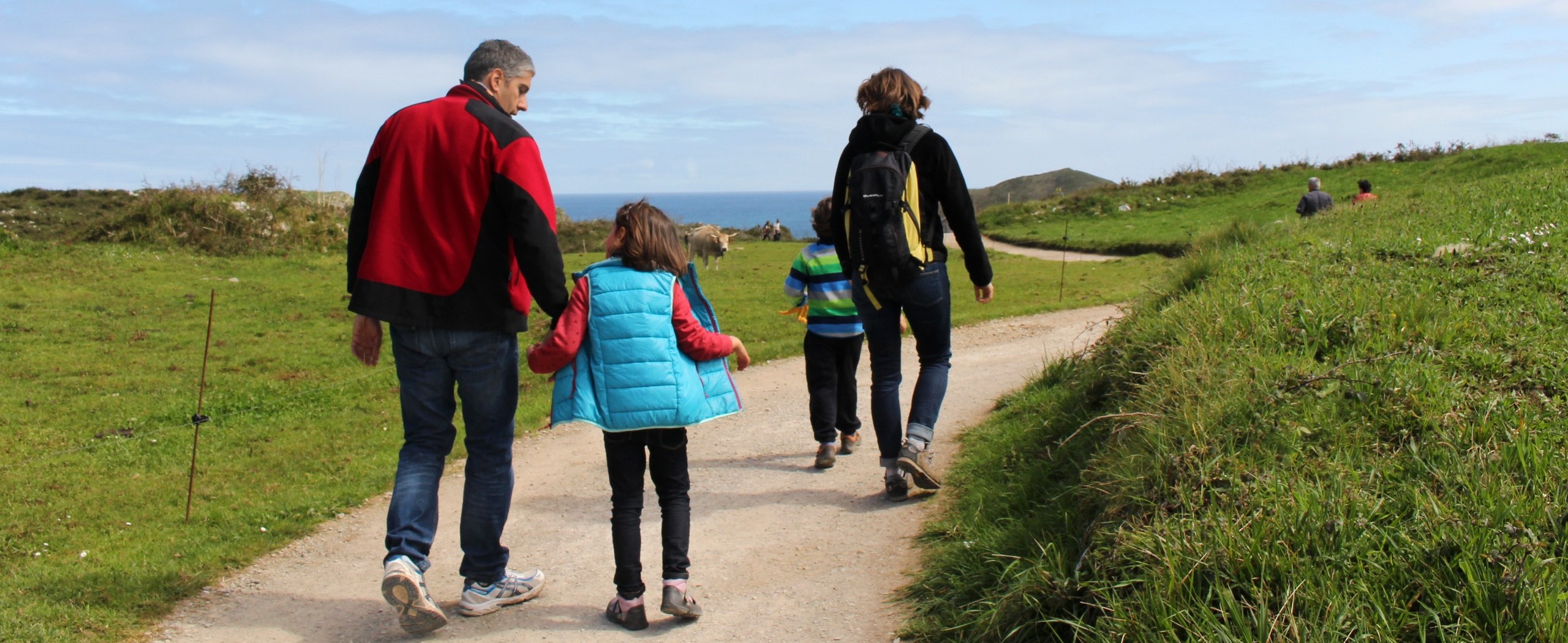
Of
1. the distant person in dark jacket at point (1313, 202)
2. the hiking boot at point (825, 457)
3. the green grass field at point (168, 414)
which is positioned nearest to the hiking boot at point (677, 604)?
the green grass field at point (168, 414)

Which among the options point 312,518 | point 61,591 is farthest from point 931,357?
point 61,591

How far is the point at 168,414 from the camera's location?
9508 mm

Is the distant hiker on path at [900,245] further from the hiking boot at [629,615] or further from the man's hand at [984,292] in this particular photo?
the hiking boot at [629,615]

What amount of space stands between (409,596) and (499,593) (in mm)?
528

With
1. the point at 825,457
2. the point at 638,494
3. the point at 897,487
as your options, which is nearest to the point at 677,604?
the point at 638,494

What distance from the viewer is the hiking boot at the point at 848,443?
7.06m

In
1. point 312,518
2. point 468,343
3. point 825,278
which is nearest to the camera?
point 468,343

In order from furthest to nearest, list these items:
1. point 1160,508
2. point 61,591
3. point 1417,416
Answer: point 61,591, point 1417,416, point 1160,508

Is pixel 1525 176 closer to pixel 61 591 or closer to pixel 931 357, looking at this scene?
pixel 931 357

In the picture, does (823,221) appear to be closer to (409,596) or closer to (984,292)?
(984,292)

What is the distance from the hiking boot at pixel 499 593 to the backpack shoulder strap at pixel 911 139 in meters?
2.52

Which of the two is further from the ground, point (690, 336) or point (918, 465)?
point (690, 336)

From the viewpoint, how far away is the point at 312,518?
6203 mm

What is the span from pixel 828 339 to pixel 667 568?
2623mm
